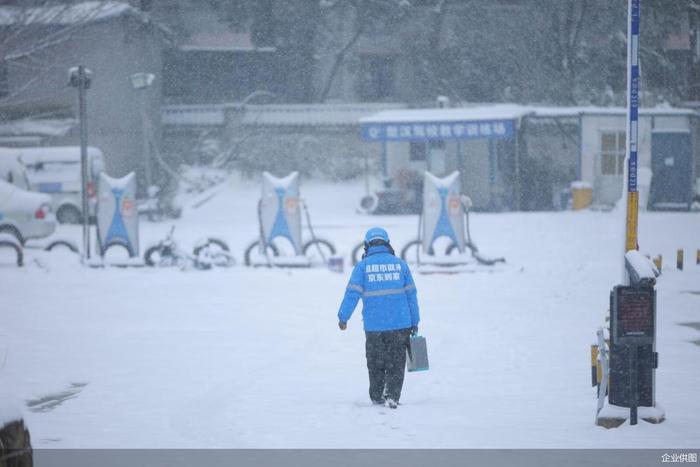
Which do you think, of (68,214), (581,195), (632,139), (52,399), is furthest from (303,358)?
(581,195)

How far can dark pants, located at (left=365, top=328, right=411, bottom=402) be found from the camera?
8.37 meters

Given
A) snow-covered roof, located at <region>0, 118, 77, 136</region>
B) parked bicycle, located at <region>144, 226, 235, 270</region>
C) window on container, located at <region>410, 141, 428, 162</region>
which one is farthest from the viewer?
snow-covered roof, located at <region>0, 118, 77, 136</region>

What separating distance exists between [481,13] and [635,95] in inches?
1285

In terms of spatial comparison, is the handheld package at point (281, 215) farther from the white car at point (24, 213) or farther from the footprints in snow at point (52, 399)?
the footprints in snow at point (52, 399)

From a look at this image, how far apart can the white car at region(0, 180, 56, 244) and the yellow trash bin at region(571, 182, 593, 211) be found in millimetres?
16867

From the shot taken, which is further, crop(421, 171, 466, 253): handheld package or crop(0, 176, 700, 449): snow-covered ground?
crop(421, 171, 466, 253): handheld package

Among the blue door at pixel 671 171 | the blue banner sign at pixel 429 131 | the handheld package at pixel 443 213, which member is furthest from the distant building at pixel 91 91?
the handheld package at pixel 443 213

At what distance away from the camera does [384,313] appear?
8336 mm

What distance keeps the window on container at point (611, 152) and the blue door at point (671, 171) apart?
3.38 ft

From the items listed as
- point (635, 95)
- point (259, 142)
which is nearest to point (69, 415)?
point (635, 95)

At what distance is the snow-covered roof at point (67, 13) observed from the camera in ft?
104

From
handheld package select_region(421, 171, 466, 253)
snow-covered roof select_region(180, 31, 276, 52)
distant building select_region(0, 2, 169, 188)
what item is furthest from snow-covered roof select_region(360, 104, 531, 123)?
handheld package select_region(421, 171, 466, 253)

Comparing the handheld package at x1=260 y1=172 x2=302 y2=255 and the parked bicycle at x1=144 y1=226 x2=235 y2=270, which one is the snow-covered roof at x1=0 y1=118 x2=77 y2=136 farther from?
the handheld package at x1=260 y1=172 x2=302 y2=255

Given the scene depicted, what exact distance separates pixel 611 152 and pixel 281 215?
54.3ft
